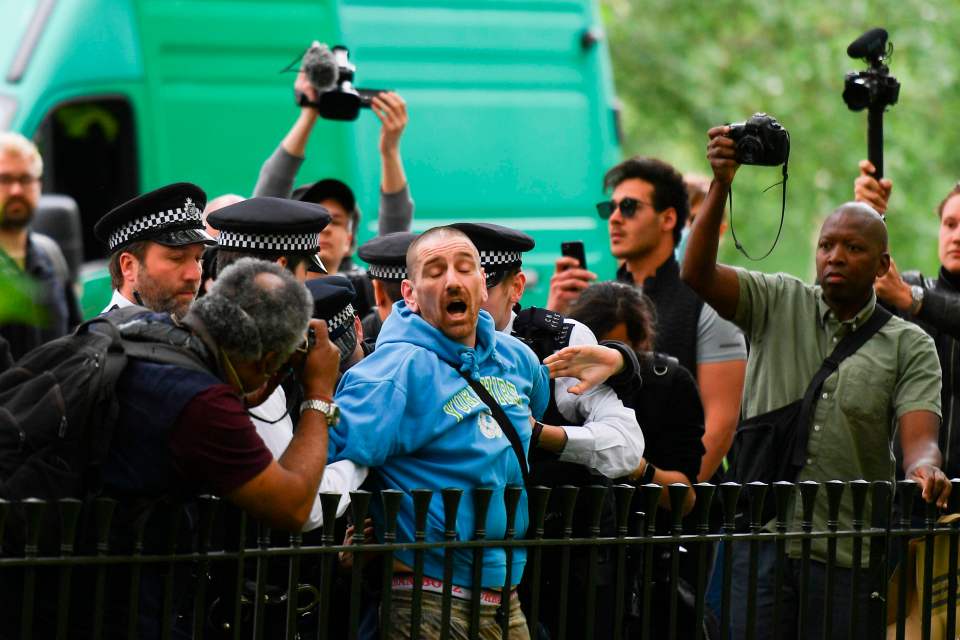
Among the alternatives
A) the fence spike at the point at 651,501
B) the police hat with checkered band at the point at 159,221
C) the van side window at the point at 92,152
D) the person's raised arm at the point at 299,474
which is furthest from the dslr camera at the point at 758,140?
the van side window at the point at 92,152

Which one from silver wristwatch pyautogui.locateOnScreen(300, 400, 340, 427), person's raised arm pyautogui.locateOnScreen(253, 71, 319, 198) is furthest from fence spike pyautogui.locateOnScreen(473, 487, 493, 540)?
person's raised arm pyautogui.locateOnScreen(253, 71, 319, 198)

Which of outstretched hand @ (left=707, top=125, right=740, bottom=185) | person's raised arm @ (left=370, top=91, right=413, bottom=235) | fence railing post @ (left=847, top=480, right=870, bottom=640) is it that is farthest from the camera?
person's raised arm @ (left=370, top=91, right=413, bottom=235)

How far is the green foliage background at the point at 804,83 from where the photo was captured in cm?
1830

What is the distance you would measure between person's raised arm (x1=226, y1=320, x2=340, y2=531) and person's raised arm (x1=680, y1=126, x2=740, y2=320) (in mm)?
1816

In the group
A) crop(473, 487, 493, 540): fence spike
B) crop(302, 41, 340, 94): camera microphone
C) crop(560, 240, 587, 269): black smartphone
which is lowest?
crop(473, 487, 493, 540): fence spike

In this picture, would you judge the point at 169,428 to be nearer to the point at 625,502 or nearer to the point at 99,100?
the point at 625,502

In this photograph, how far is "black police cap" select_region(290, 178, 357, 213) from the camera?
6.87 meters

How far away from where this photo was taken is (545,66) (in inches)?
384

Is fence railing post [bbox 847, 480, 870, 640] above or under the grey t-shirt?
under

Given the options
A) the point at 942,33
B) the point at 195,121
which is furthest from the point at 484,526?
the point at 942,33

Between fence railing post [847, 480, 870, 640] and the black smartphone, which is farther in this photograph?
the black smartphone

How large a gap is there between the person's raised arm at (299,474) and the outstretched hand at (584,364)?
3.10 ft

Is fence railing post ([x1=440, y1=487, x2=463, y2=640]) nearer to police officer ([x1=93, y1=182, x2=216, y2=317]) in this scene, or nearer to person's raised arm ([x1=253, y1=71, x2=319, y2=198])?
police officer ([x1=93, y1=182, x2=216, y2=317])

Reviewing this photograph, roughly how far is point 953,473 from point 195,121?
14.2 ft
